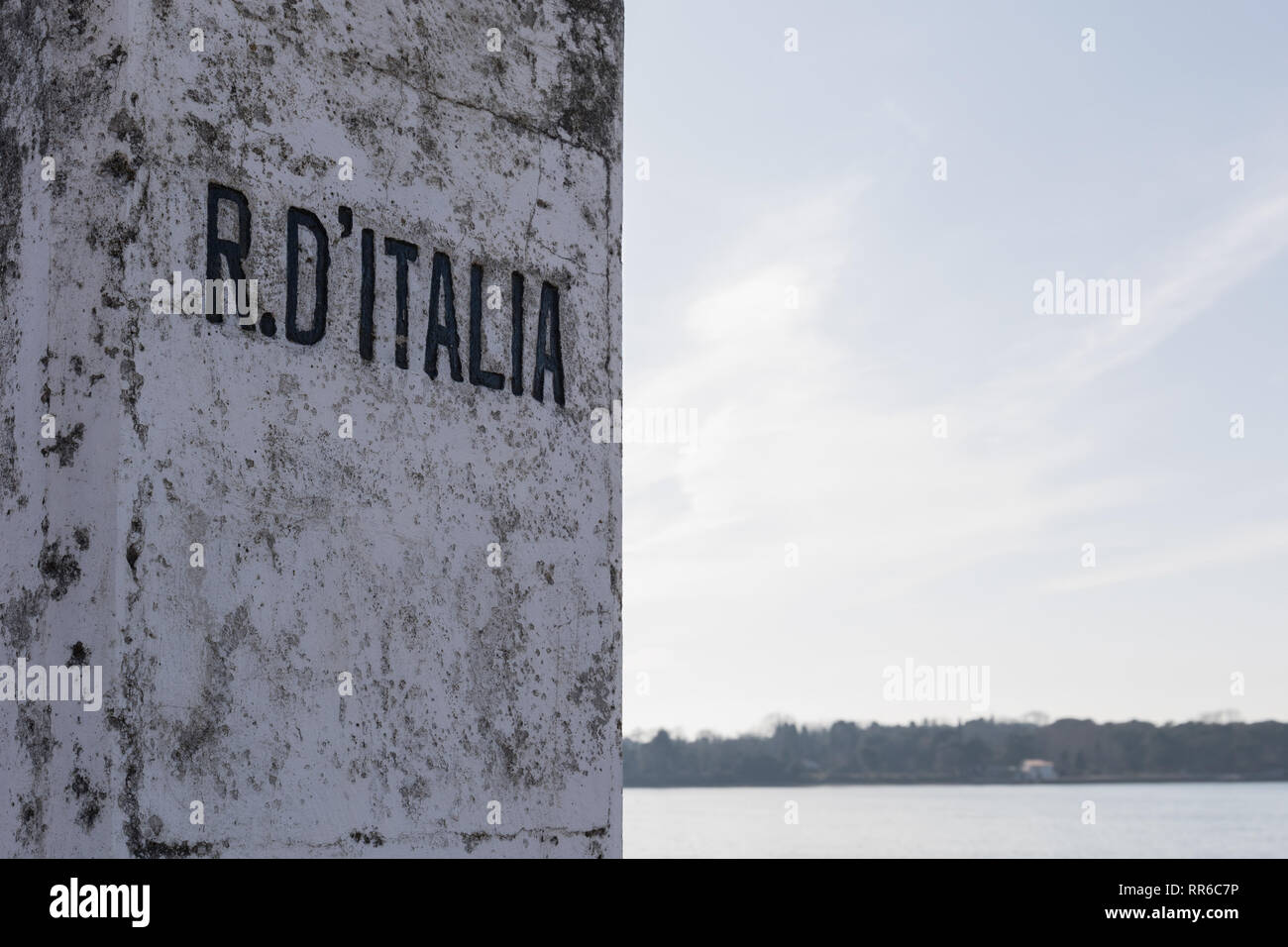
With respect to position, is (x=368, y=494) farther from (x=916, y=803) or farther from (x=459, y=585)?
(x=916, y=803)

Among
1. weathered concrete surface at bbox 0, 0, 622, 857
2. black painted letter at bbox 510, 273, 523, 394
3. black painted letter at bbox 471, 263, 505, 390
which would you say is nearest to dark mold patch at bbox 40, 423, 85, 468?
weathered concrete surface at bbox 0, 0, 622, 857

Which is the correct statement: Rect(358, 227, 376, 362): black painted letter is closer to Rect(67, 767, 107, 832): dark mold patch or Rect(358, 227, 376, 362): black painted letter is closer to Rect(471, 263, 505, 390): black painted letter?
Rect(471, 263, 505, 390): black painted letter

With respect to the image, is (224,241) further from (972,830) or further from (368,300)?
(972,830)

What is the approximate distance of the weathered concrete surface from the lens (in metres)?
2.35

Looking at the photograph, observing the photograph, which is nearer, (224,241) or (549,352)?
(224,241)

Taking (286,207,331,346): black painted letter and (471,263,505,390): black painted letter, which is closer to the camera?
(286,207,331,346): black painted letter

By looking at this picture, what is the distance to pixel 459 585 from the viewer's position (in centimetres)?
284

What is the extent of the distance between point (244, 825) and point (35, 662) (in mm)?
444

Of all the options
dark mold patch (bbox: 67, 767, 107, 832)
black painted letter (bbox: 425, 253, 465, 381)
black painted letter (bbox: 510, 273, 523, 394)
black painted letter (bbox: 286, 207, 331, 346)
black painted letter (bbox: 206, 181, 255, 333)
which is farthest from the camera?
black painted letter (bbox: 510, 273, 523, 394)

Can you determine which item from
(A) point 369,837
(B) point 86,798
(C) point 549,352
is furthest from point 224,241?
(A) point 369,837

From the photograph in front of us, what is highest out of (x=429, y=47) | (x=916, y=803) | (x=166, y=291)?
(x=429, y=47)

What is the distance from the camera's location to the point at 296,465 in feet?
8.48

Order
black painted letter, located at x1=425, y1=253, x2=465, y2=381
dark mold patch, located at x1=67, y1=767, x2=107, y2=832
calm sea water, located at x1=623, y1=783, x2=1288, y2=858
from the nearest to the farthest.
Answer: dark mold patch, located at x1=67, y1=767, x2=107, y2=832 → black painted letter, located at x1=425, y1=253, x2=465, y2=381 → calm sea water, located at x1=623, y1=783, x2=1288, y2=858
